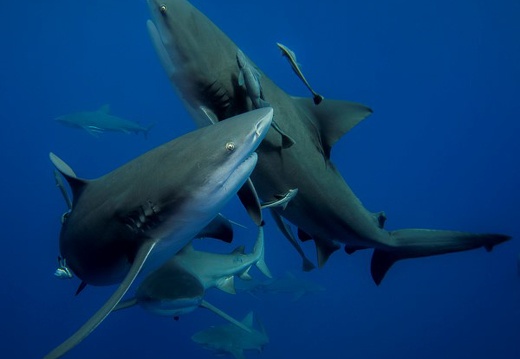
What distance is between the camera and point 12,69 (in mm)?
37594

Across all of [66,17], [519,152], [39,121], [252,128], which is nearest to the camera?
[252,128]

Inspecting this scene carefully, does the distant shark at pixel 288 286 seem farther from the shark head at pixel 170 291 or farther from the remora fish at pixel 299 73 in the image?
the remora fish at pixel 299 73

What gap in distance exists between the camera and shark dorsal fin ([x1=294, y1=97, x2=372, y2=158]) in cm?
349

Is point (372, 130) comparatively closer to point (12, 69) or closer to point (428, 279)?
point (428, 279)

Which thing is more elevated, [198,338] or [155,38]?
[155,38]

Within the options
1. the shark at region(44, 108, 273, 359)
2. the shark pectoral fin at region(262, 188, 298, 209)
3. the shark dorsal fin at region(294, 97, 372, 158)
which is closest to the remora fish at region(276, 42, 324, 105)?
the shark dorsal fin at region(294, 97, 372, 158)

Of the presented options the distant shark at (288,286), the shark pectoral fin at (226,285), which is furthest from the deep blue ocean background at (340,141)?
the shark pectoral fin at (226,285)

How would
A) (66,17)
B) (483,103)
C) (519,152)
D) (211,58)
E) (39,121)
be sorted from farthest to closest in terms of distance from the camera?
(39,121) < (519,152) < (483,103) < (66,17) < (211,58)

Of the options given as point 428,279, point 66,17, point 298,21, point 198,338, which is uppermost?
point 66,17

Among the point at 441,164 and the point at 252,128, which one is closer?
the point at 252,128

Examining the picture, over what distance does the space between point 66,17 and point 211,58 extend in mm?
31698

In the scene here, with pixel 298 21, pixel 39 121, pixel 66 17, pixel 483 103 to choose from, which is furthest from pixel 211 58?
pixel 39 121

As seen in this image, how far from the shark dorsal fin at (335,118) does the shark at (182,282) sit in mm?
3483

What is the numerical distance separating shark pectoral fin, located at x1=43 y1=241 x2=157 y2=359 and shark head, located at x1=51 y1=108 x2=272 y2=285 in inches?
3.9
